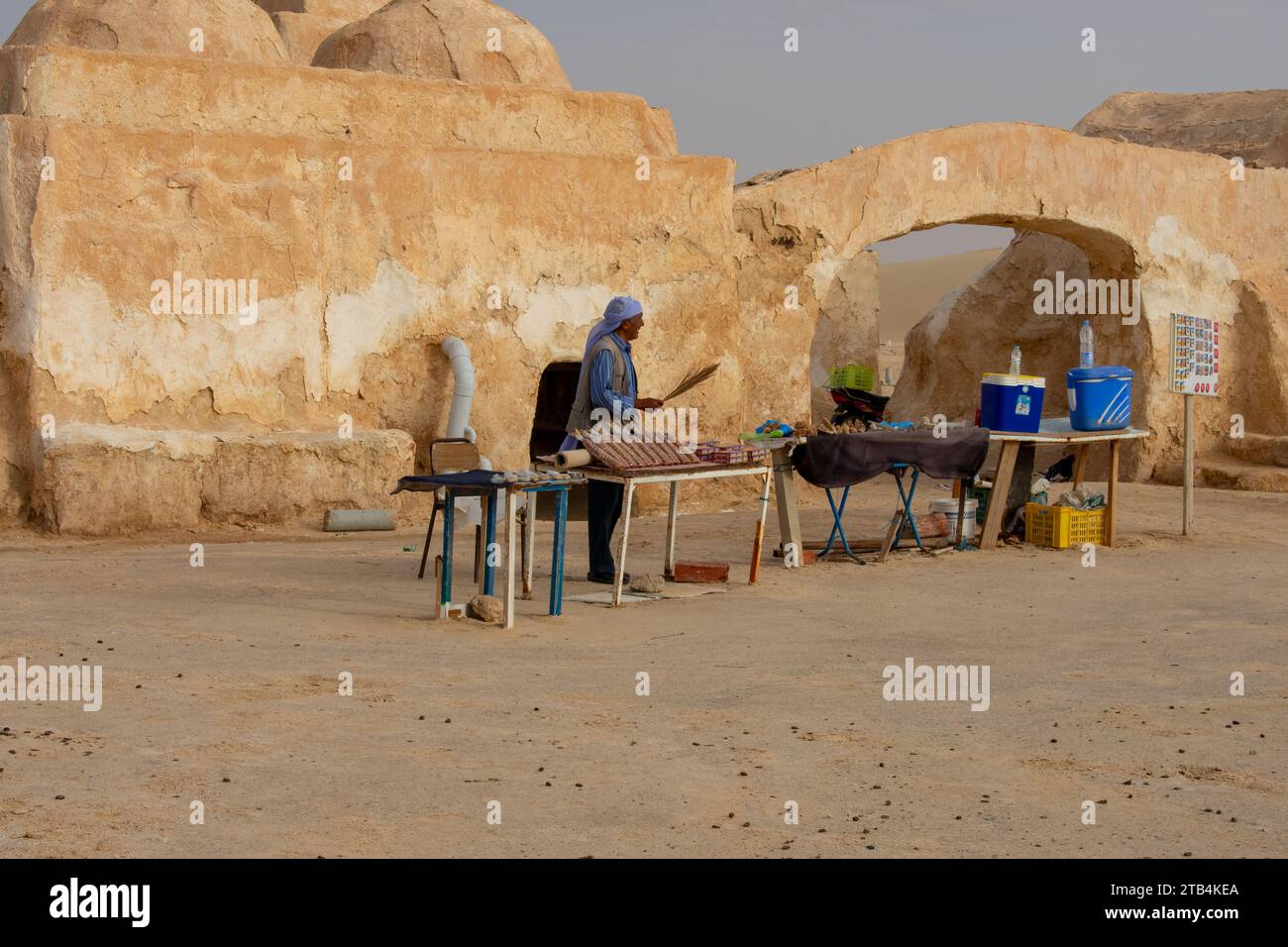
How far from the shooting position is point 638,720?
19.1 feet

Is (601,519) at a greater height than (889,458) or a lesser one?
lesser

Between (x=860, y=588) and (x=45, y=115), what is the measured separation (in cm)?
686

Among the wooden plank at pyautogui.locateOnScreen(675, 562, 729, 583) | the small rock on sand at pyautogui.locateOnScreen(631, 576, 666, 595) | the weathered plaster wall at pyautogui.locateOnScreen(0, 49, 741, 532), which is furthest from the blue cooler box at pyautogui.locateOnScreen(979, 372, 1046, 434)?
the small rock on sand at pyautogui.locateOnScreen(631, 576, 666, 595)

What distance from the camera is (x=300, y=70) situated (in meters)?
12.2

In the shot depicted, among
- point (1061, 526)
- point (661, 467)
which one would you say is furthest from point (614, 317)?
point (1061, 526)

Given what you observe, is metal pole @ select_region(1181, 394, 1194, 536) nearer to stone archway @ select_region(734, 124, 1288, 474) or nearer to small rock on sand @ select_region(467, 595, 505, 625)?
stone archway @ select_region(734, 124, 1288, 474)

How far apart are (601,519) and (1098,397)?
425 centimetres

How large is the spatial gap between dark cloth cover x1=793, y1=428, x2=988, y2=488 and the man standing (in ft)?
Answer: 5.09

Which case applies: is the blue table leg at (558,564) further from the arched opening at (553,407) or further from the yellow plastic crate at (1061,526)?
the arched opening at (553,407)

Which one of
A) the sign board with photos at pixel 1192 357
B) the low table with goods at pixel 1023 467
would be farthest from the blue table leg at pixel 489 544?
the sign board with photos at pixel 1192 357

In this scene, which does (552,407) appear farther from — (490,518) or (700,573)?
(490,518)

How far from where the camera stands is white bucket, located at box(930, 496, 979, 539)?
37.1ft

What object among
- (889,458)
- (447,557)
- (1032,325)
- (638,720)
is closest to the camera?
(638,720)

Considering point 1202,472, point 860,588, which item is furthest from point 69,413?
point 1202,472
